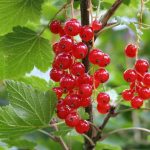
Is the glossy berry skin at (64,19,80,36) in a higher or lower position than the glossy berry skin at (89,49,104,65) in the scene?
higher

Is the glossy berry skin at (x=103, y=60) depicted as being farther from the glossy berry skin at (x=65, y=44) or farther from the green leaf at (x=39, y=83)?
the green leaf at (x=39, y=83)

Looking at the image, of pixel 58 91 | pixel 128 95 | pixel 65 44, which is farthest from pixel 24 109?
pixel 128 95

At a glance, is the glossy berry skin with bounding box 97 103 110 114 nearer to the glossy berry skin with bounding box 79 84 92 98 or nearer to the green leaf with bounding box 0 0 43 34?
the glossy berry skin with bounding box 79 84 92 98

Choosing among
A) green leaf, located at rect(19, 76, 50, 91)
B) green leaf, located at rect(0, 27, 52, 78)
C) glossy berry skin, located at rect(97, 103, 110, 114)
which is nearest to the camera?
glossy berry skin, located at rect(97, 103, 110, 114)

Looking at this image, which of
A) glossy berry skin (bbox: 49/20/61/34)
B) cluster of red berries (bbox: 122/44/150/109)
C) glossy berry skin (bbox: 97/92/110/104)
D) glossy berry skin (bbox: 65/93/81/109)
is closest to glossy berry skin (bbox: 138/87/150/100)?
cluster of red berries (bbox: 122/44/150/109)

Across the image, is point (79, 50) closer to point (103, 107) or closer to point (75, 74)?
point (75, 74)

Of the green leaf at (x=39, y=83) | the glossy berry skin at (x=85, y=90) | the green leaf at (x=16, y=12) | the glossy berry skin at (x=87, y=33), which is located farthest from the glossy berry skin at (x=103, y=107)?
the green leaf at (x=16, y=12)

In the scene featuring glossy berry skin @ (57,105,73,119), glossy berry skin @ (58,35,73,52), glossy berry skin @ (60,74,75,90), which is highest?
glossy berry skin @ (58,35,73,52)
